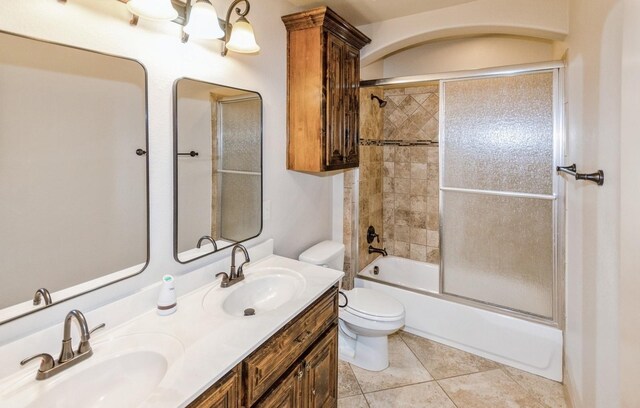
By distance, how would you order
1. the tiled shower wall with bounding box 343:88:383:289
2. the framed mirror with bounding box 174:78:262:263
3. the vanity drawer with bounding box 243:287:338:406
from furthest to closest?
1. the tiled shower wall with bounding box 343:88:383:289
2. the framed mirror with bounding box 174:78:262:263
3. the vanity drawer with bounding box 243:287:338:406

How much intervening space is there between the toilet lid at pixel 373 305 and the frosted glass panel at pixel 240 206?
89 cm

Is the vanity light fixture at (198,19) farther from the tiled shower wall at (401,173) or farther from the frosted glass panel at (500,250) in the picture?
Result: the frosted glass panel at (500,250)

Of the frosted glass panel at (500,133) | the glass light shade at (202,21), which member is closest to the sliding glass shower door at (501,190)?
the frosted glass panel at (500,133)

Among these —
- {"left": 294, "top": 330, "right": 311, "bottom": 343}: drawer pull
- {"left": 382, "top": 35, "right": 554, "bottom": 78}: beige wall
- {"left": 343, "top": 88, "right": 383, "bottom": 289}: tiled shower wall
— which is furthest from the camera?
{"left": 382, "top": 35, "right": 554, "bottom": 78}: beige wall

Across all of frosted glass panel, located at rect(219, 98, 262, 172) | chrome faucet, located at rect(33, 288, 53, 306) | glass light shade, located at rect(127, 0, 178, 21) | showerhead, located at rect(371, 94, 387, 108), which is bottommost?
chrome faucet, located at rect(33, 288, 53, 306)

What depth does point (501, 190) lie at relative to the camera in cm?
232

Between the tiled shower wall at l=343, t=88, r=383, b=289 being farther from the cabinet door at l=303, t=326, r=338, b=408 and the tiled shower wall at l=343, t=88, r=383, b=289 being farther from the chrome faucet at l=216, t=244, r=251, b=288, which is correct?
the chrome faucet at l=216, t=244, r=251, b=288

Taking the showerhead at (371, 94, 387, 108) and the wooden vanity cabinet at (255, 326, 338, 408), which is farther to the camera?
the showerhead at (371, 94, 387, 108)

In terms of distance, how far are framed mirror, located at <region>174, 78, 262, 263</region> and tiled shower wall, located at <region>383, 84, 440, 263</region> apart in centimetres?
193

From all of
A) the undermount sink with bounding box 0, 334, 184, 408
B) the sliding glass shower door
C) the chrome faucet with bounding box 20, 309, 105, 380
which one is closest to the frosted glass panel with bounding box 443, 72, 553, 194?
the sliding glass shower door

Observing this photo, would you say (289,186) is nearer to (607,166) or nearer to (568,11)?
(607,166)

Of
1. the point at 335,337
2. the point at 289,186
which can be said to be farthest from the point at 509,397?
the point at 289,186

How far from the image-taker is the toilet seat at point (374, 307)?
7.18 ft

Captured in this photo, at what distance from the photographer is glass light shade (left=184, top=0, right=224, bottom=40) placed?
1.30m
